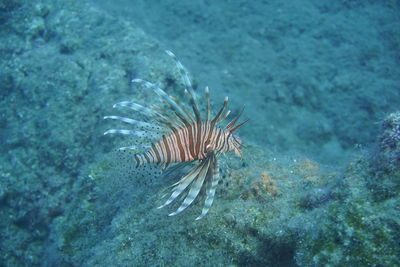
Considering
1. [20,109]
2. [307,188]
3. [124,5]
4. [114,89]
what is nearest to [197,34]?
[124,5]

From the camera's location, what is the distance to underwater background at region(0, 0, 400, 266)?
2.38 meters

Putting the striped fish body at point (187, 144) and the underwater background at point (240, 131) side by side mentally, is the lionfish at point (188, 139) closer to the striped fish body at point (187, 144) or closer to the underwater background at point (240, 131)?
the striped fish body at point (187, 144)

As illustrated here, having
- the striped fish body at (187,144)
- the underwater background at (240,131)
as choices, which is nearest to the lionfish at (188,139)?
the striped fish body at (187,144)

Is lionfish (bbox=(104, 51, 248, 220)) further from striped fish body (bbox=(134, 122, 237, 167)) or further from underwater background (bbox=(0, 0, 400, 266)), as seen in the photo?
underwater background (bbox=(0, 0, 400, 266))

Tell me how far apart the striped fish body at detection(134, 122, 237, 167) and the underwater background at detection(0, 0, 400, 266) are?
0.87 feet

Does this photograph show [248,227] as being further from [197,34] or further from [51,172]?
[197,34]

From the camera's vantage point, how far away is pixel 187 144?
317 cm

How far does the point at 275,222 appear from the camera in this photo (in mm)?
2777

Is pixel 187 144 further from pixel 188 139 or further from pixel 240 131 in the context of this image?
pixel 240 131

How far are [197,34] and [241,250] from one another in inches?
366

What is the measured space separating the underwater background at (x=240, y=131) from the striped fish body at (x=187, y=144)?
0.87 feet

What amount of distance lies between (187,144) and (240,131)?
507cm

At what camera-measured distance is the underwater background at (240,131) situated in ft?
7.82

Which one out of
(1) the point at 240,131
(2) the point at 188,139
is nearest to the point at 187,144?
(2) the point at 188,139
